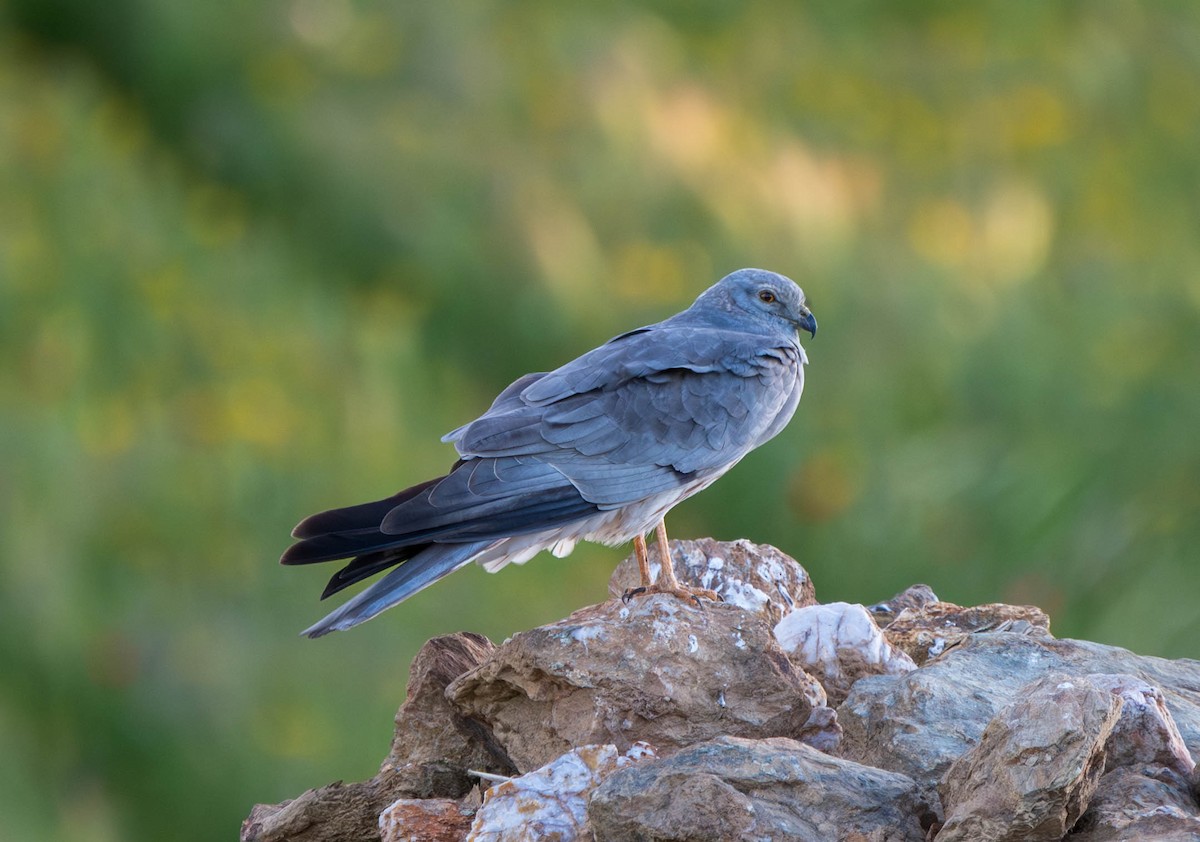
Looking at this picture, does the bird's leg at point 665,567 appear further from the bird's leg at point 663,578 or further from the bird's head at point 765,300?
the bird's head at point 765,300

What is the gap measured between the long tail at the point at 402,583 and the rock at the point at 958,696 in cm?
78

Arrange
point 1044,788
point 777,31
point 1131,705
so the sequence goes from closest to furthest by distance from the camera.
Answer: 1. point 1044,788
2. point 1131,705
3. point 777,31

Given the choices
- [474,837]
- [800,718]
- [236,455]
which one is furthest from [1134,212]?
[474,837]

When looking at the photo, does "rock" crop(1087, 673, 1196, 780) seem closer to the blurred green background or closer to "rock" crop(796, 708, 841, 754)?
"rock" crop(796, 708, 841, 754)

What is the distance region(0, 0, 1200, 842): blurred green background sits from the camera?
4832mm

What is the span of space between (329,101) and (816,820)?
558 cm

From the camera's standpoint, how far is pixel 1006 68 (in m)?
8.81

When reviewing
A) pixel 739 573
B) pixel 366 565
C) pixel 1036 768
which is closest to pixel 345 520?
pixel 366 565

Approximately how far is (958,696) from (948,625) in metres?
0.70

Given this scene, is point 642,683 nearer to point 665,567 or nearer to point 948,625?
point 665,567

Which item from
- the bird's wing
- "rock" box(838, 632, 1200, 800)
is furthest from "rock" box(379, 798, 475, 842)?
the bird's wing

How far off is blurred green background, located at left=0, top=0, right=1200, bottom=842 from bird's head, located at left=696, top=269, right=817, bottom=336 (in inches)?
73.2

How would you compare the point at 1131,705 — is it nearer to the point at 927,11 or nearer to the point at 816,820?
the point at 816,820

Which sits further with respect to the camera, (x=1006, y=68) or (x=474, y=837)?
(x=1006, y=68)
